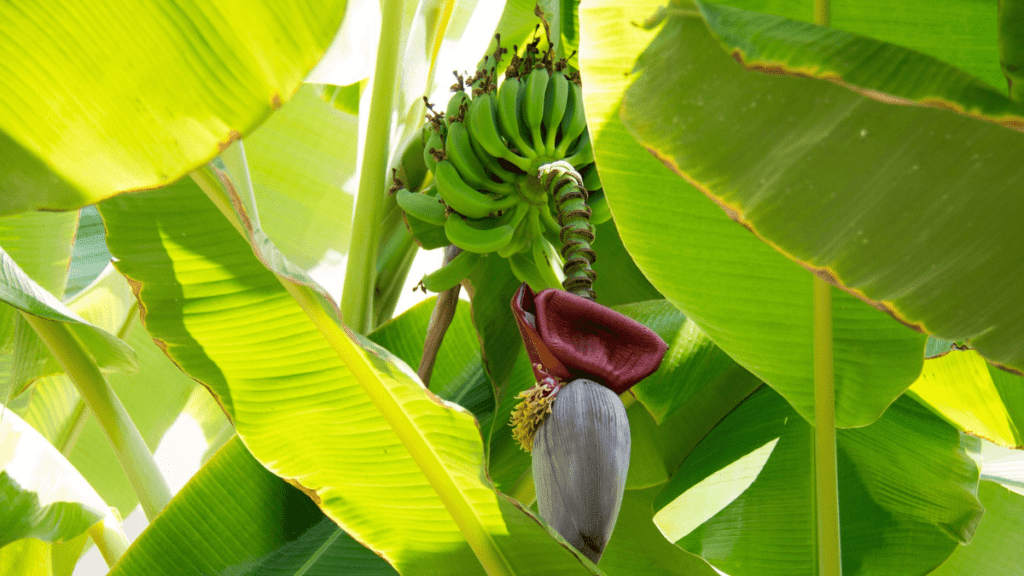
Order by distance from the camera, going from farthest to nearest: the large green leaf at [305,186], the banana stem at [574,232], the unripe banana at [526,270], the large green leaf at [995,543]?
the large green leaf at [305,186]
the large green leaf at [995,543]
the unripe banana at [526,270]
the banana stem at [574,232]

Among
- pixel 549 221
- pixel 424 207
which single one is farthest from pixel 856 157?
pixel 424 207

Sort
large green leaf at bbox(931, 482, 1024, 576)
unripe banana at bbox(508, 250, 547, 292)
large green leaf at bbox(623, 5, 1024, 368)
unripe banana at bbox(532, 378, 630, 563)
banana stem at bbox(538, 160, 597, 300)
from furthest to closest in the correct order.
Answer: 1. large green leaf at bbox(931, 482, 1024, 576)
2. unripe banana at bbox(508, 250, 547, 292)
3. banana stem at bbox(538, 160, 597, 300)
4. unripe banana at bbox(532, 378, 630, 563)
5. large green leaf at bbox(623, 5, 1024, 368)

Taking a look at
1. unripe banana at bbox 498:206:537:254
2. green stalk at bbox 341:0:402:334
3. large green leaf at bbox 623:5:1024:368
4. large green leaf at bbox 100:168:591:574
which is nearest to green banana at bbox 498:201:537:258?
unripe banana at bbox 498:206:537:254

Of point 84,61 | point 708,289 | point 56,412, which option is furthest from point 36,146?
point 56,412

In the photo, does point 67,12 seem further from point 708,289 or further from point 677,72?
point 708,289

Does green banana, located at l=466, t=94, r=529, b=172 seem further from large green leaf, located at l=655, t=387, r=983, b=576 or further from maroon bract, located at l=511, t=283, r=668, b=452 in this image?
large green leaf, located at l=655, t=387, r=983, b=576

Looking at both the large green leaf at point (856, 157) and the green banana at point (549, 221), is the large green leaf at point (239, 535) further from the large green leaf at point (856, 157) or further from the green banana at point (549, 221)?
the large green leaf at point (856, 157)

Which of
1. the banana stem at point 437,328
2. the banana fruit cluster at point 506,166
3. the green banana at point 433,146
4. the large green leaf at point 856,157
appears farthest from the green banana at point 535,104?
the large green leaf at point 856,157
